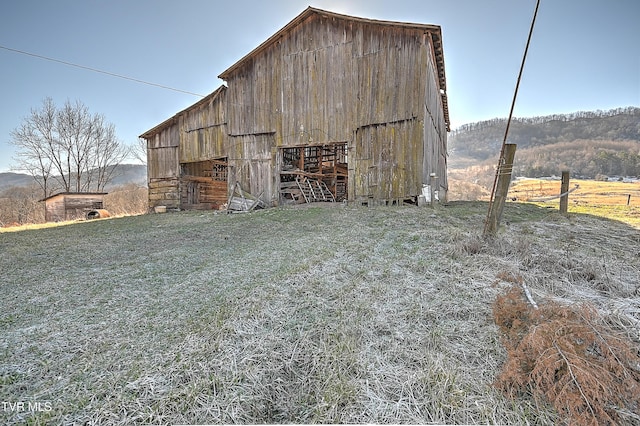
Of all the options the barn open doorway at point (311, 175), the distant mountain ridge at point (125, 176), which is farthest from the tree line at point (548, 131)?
the distant mountain ridge at point (125, 176)

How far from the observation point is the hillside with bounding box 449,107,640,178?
3488 cm

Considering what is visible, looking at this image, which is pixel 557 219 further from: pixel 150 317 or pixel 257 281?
pixel 150 317

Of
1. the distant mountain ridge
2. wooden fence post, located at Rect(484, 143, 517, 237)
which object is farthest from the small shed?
wooden fence post, located at Rect(484, 143, 517, 237)

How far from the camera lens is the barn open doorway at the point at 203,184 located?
16578 millimetres

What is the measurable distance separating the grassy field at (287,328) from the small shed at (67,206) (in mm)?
15412

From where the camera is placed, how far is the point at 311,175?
15211 mm

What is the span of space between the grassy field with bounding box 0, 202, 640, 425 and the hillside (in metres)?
34.6

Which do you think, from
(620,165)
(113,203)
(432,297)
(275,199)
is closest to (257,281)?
(432,297)

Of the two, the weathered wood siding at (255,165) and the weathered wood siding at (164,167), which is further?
the weathered wood siding at (164,167)

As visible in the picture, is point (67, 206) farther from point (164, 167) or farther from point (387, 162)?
point (387, 162)

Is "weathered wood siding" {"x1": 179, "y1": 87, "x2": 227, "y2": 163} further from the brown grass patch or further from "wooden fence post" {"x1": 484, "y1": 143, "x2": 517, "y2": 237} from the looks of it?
the brown grass patch

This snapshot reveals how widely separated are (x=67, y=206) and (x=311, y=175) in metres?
15.4

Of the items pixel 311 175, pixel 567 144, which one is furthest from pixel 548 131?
pixel 311 175

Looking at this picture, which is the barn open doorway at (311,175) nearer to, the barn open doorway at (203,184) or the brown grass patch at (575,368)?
the barn open doorway at (203,184)
